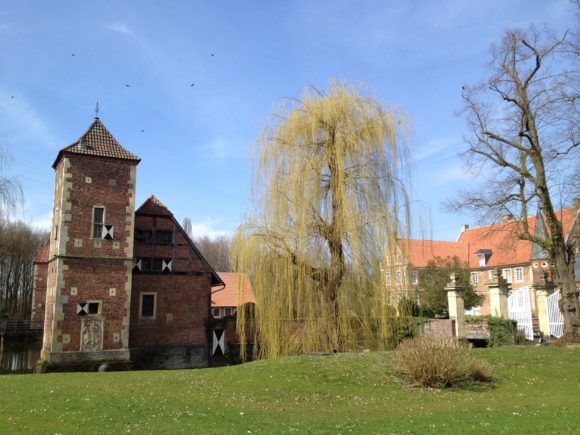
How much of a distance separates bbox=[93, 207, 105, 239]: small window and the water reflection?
10.2 meters

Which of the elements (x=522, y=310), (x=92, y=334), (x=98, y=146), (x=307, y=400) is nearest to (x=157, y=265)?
(x=92, y=334)

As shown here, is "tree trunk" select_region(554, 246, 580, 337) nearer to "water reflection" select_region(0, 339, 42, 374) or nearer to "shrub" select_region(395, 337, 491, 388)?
"shrub" select_region(395, 337, 491, 388)

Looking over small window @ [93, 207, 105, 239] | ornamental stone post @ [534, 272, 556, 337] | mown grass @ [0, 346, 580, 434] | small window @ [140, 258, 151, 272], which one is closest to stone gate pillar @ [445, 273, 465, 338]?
mown grass @ [0, 346, 580, 434]

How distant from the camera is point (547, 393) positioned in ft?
34.7

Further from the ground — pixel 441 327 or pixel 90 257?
pixel 90 257

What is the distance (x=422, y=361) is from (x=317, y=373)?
2.46 metres

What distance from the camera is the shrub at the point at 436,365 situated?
36.0ft

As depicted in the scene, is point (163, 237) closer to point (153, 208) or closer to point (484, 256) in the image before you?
point (153, 208)

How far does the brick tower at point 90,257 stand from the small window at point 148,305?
1.26 m

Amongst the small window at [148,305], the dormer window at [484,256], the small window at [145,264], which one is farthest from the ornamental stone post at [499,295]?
the dormer window at [484,256]

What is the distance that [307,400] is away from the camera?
10188 mm

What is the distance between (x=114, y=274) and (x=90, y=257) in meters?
1.11

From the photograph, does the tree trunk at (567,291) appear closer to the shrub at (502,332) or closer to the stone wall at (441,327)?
the shrub at (502,332)

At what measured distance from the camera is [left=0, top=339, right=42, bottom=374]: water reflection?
1061 inches
